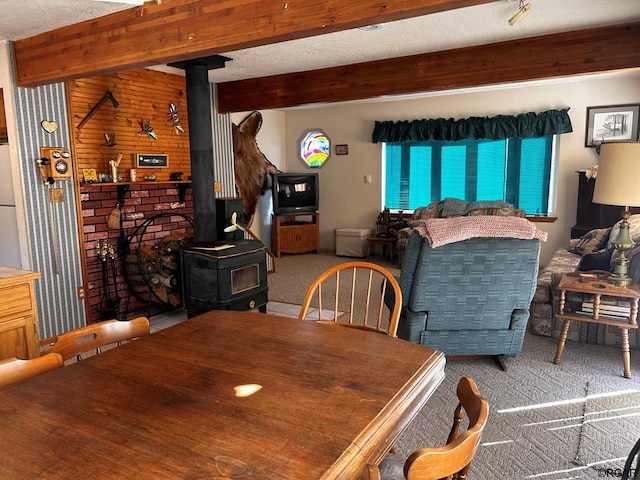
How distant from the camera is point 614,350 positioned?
3504 millimetres

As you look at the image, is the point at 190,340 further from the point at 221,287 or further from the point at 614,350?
the point at 614,350

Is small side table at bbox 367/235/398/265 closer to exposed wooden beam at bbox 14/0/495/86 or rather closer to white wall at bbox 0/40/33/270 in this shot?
white wall at bbox 0/40/33/270

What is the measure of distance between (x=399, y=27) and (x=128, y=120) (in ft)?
8.58

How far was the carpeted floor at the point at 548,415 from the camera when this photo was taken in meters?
2.17

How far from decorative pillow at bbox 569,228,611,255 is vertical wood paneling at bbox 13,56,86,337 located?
4756mm

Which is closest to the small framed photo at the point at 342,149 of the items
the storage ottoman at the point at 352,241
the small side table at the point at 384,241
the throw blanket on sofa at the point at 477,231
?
the storage ottoman at the point at 352,241

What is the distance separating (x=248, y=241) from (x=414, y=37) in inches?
83.4

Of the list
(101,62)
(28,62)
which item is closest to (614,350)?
(101,62)

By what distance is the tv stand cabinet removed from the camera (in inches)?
294

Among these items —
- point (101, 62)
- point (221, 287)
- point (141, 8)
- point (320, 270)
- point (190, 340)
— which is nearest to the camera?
point (190, 340)

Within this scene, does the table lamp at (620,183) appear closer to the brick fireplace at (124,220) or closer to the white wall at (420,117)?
the white wall at (420,117)

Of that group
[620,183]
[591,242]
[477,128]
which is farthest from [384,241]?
[620,183]

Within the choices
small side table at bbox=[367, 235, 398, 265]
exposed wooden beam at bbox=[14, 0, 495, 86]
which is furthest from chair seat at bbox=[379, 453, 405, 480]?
small side table at bbox=[367, 235, 398, 265]

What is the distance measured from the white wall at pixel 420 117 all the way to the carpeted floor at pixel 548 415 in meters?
3.26
